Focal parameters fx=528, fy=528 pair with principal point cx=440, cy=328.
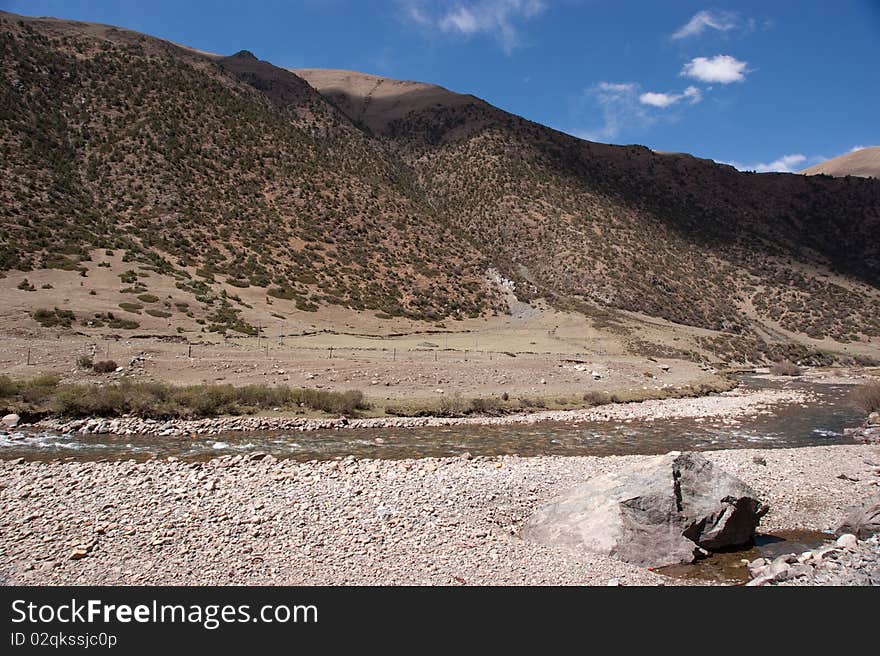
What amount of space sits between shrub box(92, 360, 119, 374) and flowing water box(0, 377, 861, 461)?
703cm

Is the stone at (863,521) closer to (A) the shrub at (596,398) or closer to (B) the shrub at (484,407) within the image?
(B) the shrub at (484,407)

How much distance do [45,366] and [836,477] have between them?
30241 millimetres

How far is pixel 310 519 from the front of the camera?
9883 millimetres

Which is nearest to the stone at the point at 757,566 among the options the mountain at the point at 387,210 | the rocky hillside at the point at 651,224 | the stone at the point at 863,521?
the stone at the point at 863,521

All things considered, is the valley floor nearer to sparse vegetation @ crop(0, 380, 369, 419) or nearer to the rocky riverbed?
the rocky riverbed

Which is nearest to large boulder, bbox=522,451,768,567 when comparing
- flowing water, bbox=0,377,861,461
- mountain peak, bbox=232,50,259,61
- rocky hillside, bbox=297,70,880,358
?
flowing water, bbox=0,377,861,461

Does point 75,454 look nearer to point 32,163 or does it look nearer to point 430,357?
point 430,357

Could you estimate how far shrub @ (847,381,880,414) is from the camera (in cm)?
2553

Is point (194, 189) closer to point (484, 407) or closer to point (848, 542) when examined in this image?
point (484, 407)

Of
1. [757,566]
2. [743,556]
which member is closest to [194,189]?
[743,556]

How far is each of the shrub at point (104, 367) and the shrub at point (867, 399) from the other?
35.6 m

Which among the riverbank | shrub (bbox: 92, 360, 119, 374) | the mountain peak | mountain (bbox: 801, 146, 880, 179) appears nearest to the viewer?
the riverbank

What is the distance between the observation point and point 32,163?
54.6 m

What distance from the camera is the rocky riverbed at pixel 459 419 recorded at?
60.5 ft
